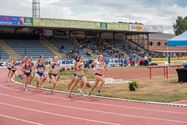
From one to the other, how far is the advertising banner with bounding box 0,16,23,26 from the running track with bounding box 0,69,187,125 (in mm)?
31610

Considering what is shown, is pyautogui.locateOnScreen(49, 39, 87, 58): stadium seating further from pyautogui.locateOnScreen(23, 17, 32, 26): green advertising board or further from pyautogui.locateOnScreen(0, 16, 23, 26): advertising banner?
pyautogui.locateOnScreen(0, 16, 23, 26): advertising banner

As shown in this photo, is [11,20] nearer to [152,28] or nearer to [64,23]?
[64,23]

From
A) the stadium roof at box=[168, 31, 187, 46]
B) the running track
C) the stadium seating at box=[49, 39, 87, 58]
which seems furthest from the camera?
the stadium seating at box=[49, 39, 87, 58]

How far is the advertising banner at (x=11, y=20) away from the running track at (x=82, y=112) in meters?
31.6

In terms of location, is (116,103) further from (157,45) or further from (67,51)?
(157,45)

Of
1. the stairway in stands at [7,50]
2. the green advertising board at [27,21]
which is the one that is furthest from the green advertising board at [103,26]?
the stairway in stands at [7,50]

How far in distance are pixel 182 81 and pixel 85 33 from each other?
1538 inches

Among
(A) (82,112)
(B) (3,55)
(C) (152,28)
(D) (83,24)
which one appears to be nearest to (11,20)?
(B) (3,55)

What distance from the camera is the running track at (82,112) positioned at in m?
11.0

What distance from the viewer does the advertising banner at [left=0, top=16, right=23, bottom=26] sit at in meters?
46.8

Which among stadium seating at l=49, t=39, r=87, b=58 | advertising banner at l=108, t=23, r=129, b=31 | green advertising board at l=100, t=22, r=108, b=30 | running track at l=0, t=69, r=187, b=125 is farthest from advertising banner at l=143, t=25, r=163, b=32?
running track at l=0, t=69, r=187, b=125

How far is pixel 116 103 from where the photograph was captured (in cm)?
1449

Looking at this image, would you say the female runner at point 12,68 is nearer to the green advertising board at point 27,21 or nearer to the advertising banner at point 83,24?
the green advertising board at point 27,21

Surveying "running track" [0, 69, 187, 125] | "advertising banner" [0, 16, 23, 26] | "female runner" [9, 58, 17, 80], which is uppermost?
"advertising banner" [0, 16, 23, 26]
